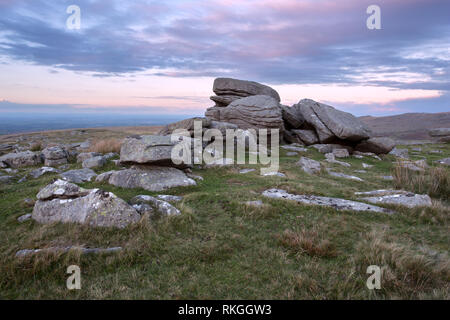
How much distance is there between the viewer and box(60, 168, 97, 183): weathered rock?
13478 millimetres

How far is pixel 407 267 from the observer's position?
5727 mm

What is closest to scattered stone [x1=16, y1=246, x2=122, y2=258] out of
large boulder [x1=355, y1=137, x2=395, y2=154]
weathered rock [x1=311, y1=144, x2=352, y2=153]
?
weathered rock [x1=311, y1=144, x2=352, y2=153]

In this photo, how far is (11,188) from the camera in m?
12.9

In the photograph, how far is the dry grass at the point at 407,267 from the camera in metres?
5.25

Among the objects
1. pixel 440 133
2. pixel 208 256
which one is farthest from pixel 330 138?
pixel 440 133

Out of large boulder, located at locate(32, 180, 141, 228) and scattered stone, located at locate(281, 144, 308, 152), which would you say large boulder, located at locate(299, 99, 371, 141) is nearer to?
scattered stone, located at locate(281, 144, 308, 152)

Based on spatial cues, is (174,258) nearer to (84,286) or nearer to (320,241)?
(84,286)

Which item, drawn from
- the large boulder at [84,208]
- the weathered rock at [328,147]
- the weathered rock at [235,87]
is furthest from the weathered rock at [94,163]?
the weathered rock at [235,87]

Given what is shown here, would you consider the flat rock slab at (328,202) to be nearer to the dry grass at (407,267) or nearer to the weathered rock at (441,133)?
the dry grass at (407,267)

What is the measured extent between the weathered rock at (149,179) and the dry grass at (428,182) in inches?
410

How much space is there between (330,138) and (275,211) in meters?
21.9

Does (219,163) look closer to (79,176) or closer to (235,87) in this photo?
(79,176)

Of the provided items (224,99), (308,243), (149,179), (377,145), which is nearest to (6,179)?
(149,179)

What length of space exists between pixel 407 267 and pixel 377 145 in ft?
86.7
